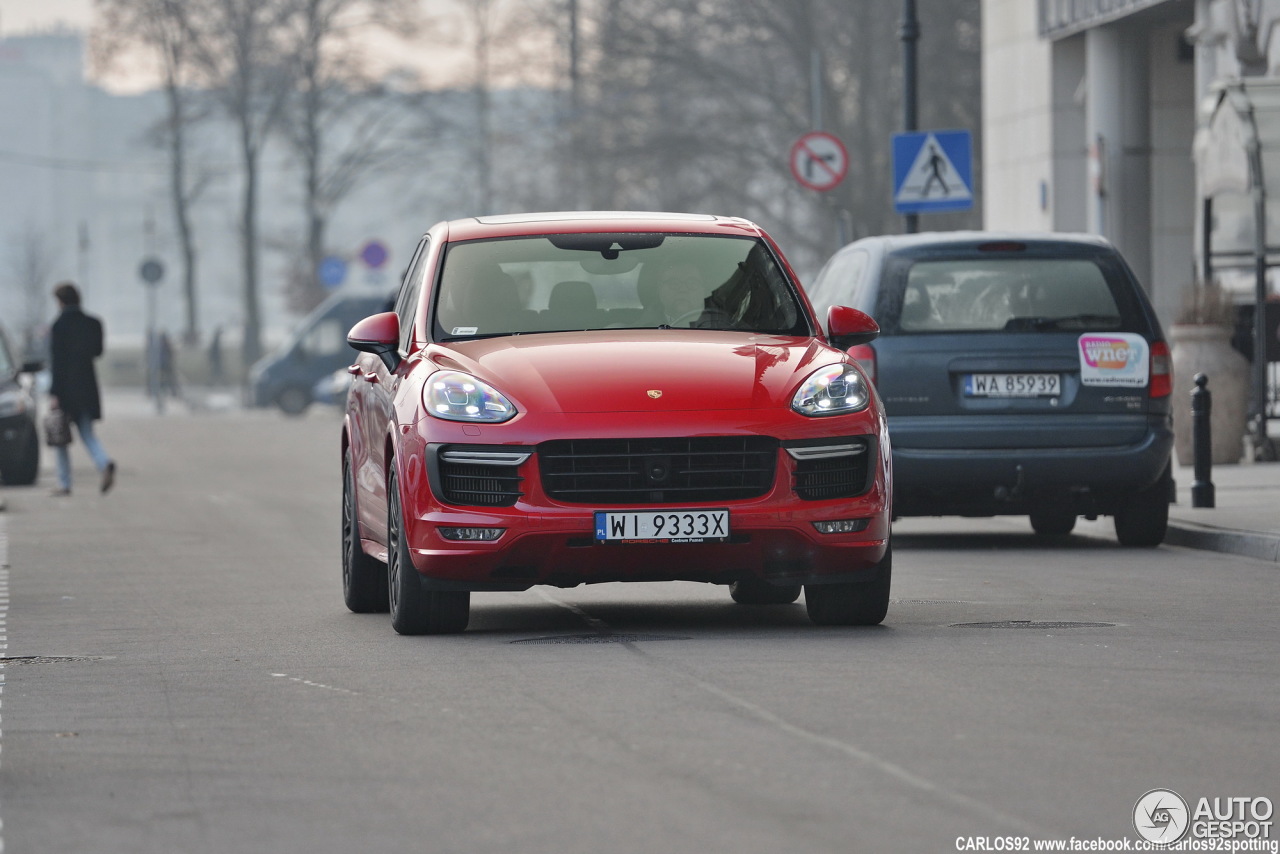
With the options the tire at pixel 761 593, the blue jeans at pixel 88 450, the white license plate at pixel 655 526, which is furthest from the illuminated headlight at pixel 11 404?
the white license plate at pixel 655 526

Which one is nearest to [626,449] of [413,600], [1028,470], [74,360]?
[413,600]

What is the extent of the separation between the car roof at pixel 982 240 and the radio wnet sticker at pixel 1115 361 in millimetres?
574

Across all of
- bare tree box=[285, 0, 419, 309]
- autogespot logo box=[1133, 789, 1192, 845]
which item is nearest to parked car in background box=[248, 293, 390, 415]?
bare tree box=[285, 0, 419, 309]

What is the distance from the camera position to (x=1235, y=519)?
586 inches

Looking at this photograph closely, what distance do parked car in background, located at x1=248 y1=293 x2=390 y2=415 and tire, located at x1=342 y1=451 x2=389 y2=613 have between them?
38.0m

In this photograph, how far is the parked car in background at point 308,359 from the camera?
49094mm

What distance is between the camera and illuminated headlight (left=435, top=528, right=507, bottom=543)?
9.16 metres

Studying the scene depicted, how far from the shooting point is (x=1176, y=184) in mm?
29828

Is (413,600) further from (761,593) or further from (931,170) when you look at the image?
(931,170)

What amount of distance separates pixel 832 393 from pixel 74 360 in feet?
48.5

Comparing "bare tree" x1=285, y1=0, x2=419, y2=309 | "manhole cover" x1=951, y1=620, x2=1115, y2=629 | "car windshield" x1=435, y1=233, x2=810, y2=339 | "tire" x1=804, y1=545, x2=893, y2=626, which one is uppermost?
"bare tree" x1=285, y1=0, x2=419, y2=309

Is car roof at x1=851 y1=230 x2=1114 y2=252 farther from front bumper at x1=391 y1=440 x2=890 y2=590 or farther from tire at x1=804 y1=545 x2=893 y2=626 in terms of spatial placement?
front bumper at x1=391 y1=440 x2=890 y2=590

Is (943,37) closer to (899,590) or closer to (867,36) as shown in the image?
(867,36)

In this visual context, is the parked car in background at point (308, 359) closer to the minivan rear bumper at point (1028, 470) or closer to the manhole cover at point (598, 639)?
the minivan rear bumper at point (1028, 470)
